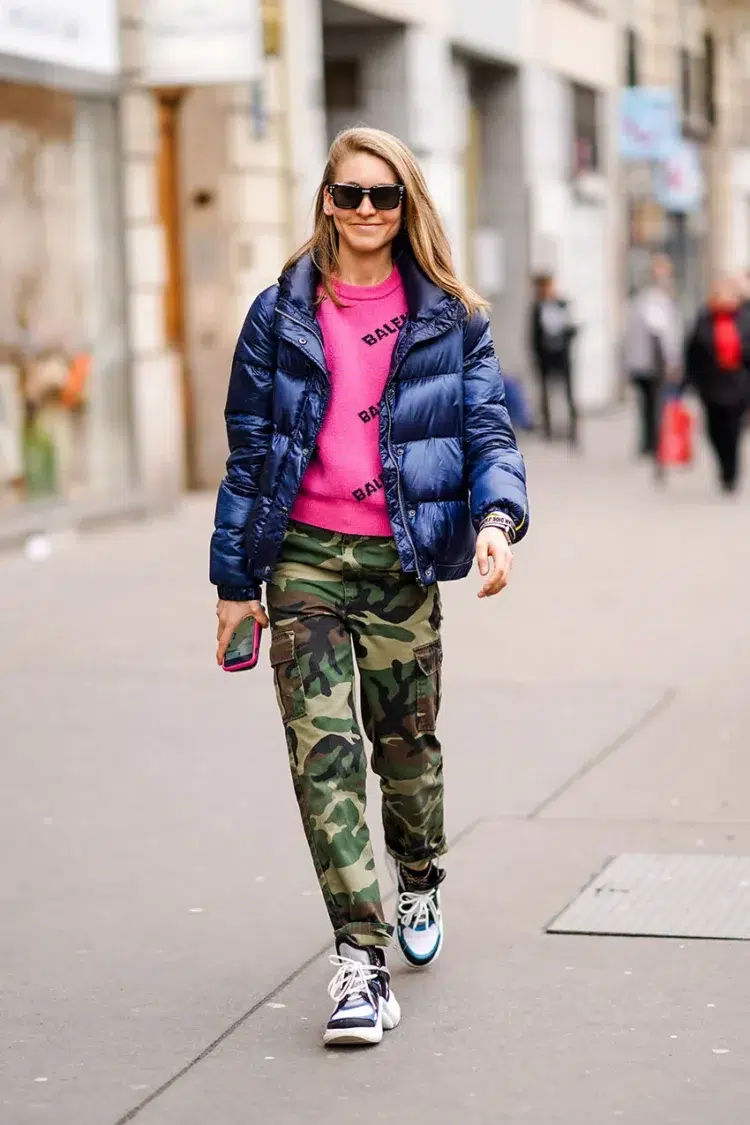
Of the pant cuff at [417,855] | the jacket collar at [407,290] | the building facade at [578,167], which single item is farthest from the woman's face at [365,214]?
the building facade at [578,167]

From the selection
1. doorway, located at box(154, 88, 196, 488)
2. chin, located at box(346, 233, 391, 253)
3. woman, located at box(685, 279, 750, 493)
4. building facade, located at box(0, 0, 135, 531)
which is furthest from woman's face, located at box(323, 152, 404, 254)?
doorway, located at box(154, 88, 196, 488)

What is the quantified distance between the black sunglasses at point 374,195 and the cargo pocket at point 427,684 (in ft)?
2.98

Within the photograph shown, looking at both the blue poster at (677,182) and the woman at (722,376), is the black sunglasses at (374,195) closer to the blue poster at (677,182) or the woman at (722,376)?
the woman at (722,376)

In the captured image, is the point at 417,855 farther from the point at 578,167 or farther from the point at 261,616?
the point at 578,167

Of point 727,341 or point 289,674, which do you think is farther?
point 727,341

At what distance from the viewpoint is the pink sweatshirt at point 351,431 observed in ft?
15.0

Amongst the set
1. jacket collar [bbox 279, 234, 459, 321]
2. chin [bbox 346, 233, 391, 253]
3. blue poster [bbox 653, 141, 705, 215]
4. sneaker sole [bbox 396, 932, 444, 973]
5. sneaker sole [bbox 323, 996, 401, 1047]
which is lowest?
sneaker sole [bbox 396, 932, 444, 973]

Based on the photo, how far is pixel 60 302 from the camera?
1511 cm

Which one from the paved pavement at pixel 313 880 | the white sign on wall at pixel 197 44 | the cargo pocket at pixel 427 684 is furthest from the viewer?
the white sign on wall at pixel 197 44

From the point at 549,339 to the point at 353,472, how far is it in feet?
62.1

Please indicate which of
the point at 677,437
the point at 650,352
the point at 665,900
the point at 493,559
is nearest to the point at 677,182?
the point at 650,352

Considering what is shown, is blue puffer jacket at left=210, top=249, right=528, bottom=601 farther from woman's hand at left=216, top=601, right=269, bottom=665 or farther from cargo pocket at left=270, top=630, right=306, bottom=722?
cargo pocket at left=270, top=630, right=306, bottom=722

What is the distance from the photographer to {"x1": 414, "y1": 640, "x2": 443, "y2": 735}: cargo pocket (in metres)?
4.70

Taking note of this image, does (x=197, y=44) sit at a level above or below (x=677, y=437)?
above
